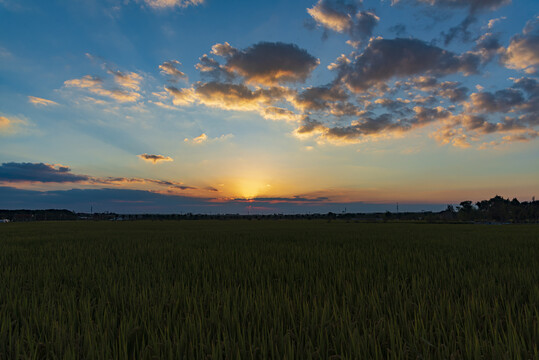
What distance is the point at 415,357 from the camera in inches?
76.0

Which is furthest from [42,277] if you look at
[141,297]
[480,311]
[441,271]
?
[441,271]

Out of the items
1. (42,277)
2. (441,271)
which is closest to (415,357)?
(441,271)

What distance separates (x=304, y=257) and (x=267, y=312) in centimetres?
384

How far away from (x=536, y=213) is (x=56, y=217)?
567 feet

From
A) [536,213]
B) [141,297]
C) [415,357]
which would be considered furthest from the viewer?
[536,213]

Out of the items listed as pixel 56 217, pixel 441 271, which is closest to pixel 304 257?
pixel 441 271

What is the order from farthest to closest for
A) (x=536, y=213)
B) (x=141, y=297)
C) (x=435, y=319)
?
1. (x=536, y=213)
2. (x=141, y=297)
3. (x=435, y=319)

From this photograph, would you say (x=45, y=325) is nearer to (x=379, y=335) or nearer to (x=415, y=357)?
(x=379, y=335)

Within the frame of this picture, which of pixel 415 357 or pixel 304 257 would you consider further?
pixel 304 257

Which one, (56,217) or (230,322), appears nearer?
(230,322)

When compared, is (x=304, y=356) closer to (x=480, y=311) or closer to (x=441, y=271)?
(x=480, y=311)

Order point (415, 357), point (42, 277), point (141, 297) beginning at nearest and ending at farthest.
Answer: point (415, 357)
point (141, 297)
point (42, 277)

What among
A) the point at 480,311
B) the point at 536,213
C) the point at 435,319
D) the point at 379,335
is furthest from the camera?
the point at 536,213

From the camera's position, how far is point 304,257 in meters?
6.56
